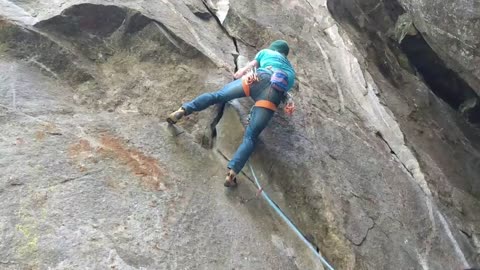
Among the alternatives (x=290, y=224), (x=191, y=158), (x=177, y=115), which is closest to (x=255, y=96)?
(x=177, y=115)

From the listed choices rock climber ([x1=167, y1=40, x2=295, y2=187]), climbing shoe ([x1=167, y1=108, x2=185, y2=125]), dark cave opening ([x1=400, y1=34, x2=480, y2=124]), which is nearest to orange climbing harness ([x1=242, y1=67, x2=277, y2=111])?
rock climber ([x1=167, y1=40, x2=295, y2=187])

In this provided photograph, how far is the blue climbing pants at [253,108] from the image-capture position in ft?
21.1

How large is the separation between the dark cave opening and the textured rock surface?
1.05 meters

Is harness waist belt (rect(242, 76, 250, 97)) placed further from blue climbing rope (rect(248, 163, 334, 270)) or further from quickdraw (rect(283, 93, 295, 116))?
blue climbing rope (rect(248, 163, 334, 270))

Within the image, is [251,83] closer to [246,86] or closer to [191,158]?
[246,86]

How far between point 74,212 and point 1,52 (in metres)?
2.94

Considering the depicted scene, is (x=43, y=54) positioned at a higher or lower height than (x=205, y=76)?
lower

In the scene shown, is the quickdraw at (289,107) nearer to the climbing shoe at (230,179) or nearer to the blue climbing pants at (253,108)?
the blue climbing pants at (253,108)

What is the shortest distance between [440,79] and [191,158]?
6.59 m

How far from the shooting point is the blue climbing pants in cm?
643

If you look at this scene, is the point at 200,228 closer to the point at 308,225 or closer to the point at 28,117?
the point at 308,225

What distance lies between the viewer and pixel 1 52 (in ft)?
23.0

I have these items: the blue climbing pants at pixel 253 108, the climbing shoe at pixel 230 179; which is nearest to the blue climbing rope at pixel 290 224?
the climbing shoe at pixel 230 179

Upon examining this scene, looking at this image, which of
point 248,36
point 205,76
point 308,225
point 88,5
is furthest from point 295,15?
point 308,225
